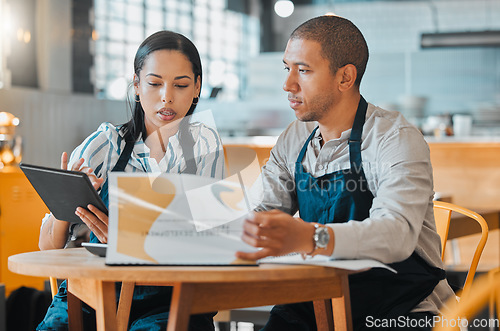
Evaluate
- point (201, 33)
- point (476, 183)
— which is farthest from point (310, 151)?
point (201, 33)

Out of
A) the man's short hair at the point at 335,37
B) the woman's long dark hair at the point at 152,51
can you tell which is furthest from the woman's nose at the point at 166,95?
the man's short hair at the point at 335,37

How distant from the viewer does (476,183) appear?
4711mm

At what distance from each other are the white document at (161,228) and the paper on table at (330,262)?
0.10 m

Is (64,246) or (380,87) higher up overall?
(380,87)

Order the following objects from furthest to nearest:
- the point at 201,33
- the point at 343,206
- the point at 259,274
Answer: the point at 201,33 → the point at 343,206 → the point at 259,274

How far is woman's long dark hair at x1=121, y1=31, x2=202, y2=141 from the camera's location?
185 centimetres

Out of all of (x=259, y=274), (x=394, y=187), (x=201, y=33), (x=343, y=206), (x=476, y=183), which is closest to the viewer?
(x=259, y=274)

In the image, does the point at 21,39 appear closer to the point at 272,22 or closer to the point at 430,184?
the point at 430,184

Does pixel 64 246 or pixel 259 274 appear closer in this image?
pixel 259 274

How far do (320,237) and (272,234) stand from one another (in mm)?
125

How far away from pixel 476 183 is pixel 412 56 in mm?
3990

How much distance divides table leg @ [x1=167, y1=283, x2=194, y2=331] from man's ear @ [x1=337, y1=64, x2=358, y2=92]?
2.55 feet

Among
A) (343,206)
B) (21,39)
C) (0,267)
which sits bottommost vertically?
(0,267)

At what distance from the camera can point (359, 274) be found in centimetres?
157
